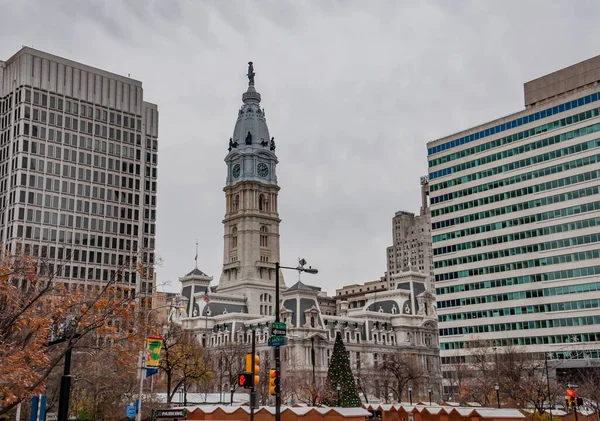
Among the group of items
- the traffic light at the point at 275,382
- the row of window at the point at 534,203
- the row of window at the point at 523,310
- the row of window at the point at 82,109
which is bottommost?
the traffic light at the point at 275,382

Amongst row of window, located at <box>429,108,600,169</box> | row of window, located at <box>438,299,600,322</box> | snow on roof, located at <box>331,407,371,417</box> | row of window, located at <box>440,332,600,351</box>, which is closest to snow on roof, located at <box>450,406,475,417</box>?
snow on roof, located at <box>331,407,371,417</box>

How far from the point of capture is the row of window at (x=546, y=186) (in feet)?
318

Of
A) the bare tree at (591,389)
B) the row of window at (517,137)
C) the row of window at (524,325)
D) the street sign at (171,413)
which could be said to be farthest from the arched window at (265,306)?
the street sign at (171,413)

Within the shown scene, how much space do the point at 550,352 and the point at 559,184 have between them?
77.1 ft

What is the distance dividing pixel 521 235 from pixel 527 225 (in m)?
1.73

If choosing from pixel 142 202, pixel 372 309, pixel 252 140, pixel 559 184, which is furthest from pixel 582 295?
pixel 252 140

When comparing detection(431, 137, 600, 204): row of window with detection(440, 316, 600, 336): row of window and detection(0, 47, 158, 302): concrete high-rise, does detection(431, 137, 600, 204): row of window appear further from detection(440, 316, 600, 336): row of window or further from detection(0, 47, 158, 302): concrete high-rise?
detection(0, 47, 158, 302): concrete high-rise

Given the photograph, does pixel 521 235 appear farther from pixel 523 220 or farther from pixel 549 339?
pixel 549 339

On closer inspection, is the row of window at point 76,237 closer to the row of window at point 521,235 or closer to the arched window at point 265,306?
the row of window at point 521,235

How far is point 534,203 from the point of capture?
103188 mm

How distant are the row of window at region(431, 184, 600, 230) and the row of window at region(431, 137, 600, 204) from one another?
2.13 meters

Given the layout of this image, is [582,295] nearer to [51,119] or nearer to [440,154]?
[440,154]

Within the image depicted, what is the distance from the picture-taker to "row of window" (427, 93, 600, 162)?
9888 cm

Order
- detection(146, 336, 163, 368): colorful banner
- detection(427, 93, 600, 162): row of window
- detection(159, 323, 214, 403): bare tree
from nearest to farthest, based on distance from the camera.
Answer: detection(146, 336, 163, 368): colorful banner < detection(159, 323, 214, 403): bare tree < detection(427, 93, 600, 162): row of window
